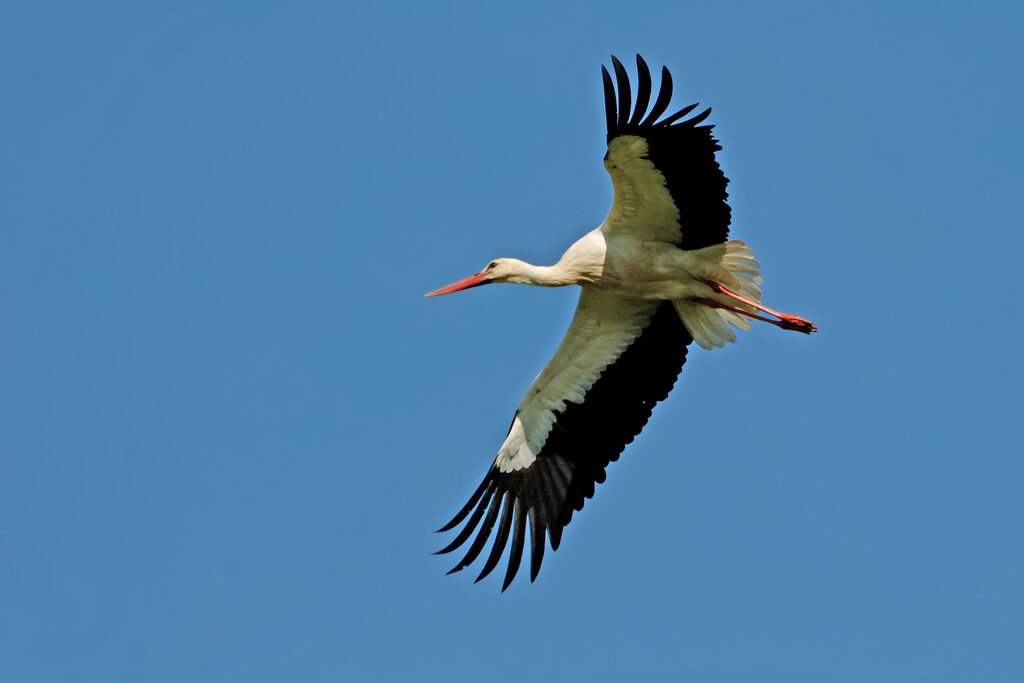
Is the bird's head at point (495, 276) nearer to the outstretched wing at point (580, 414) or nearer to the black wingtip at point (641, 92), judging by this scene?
the outstretched wing at point (580, 414)

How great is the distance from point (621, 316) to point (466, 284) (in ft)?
3.94

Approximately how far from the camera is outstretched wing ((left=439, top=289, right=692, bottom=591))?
32.1 feet

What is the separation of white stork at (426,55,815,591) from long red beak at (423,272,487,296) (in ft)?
0.04

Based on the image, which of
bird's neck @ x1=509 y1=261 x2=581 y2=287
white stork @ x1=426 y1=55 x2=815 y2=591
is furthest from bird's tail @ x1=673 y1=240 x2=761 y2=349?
bird's neck @ x1=509 y1=261 x2=581 y2=287

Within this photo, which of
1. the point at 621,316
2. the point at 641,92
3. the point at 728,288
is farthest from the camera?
the point at 621,316

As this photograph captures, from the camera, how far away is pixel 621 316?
992cm

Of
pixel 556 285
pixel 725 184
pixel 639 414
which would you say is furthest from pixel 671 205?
pixel 639 414

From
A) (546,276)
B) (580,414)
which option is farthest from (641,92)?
(580,414)

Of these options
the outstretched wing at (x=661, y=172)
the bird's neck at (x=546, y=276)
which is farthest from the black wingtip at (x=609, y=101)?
the bird's neck at (x=546, y=276)

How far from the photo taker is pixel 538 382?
10.2 m

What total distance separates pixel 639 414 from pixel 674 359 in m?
0.49

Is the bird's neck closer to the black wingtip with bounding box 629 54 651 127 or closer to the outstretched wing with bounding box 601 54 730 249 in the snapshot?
the outstretched wing with bounding box 601 54 730 249

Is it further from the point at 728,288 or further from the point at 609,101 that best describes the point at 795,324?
the point at 609,101

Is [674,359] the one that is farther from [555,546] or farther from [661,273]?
[555,546]
